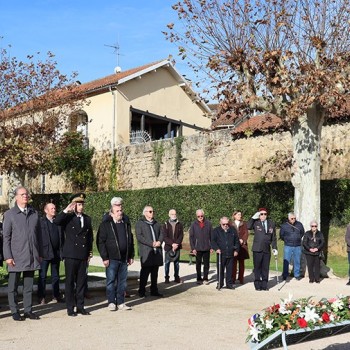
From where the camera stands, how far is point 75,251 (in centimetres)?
885

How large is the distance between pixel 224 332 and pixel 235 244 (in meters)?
4.68

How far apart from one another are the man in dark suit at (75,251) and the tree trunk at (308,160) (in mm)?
7044

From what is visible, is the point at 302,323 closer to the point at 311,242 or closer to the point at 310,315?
the point at 310,315

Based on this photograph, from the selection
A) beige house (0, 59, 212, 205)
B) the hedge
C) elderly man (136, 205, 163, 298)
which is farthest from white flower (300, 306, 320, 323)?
beige house (0, 59, 212, 205)

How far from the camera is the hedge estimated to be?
1819 centimetres

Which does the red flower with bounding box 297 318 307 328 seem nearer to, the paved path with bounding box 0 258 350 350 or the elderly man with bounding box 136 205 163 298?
the paved path with bounding box 0 258 350 350

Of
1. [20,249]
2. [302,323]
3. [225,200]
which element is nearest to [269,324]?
[302,323]

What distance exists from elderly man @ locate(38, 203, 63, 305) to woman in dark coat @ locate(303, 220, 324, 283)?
6.19 metres

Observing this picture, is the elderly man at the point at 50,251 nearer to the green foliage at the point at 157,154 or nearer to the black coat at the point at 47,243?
the black coat at the point at 47,243

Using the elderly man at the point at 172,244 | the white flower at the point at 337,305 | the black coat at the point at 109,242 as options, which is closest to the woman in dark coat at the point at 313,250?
the elderly man at the point at 172,244

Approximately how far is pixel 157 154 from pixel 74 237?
62.9 ft

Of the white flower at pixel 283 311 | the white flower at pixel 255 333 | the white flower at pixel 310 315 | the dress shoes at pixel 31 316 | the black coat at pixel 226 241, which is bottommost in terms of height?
the dress shoes at pixel 31 316

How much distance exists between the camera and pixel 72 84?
91.5 ft

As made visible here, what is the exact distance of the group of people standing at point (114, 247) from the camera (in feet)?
27.8
